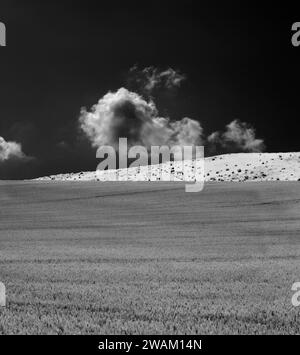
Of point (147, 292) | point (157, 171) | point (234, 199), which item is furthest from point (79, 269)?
point (157, 171)

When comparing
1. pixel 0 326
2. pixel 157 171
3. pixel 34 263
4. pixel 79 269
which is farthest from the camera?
pixel 157 171

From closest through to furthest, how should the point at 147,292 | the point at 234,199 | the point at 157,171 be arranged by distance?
the point at 147,292 < the point at 234,199 < the point at 157,171

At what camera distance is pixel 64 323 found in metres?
6.82

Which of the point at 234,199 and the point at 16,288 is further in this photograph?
the point at 234,199

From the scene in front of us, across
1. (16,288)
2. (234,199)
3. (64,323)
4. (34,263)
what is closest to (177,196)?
(234,199)

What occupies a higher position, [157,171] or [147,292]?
[157,171]

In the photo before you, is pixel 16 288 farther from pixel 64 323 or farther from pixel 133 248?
pixel 133 248

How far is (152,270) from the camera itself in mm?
11656

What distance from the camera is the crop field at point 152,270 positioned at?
6.96 metres

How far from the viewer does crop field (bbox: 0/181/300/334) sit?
6961mm

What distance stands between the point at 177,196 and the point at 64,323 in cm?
3364
